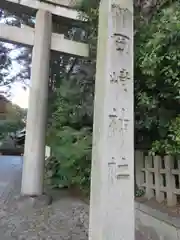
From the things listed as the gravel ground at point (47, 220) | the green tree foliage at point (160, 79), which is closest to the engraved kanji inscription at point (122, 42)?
the green tree foliage at point (160, 79)

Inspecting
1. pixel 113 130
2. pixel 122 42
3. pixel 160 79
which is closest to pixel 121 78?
pixel 122 42

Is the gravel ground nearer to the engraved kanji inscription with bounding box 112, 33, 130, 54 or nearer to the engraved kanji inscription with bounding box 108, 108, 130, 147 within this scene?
the engraved kanji inscription with bounding box 108, 108, 130, 147

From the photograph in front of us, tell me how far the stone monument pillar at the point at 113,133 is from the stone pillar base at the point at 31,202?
8.76 feet

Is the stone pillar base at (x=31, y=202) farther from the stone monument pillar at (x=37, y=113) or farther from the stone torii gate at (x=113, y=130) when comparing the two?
the stone torii gate at (x=113, y=130)

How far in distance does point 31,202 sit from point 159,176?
235cm

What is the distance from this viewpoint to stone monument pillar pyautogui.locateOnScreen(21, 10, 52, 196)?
16.0 ft

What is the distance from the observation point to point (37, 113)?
5.06 metres

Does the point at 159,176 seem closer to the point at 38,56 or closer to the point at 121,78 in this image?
the point at 121,78

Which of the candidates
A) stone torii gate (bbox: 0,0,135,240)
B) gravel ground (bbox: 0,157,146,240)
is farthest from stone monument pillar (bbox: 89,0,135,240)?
gravel ground (bbox: 0,157,146,240)

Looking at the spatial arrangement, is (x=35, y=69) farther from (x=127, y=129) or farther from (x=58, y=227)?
(x=127, y=129)

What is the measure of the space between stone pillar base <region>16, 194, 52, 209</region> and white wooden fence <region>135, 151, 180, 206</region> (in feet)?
5.83

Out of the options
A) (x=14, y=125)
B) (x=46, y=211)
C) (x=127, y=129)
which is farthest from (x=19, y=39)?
(x=14, y=125)

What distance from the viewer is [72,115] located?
15.7ft

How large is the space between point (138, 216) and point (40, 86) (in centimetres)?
292
